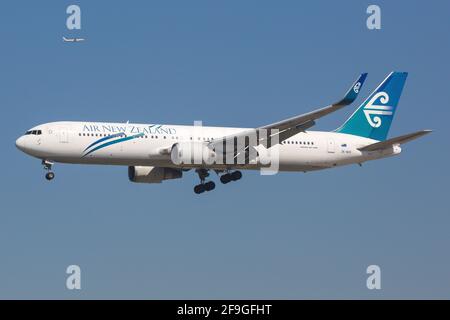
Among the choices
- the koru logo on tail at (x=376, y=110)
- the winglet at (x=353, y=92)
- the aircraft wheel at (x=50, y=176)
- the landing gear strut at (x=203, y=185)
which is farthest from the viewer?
the koru logo on tail at (x=376, y=110)

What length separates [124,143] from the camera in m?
65.5

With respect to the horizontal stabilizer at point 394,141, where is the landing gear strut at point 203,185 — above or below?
below

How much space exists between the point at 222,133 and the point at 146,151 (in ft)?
17.8

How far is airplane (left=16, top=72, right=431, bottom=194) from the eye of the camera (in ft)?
213

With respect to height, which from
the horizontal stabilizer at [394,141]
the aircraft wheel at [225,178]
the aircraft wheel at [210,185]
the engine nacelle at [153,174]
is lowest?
the aircraft wheel at [210,185]

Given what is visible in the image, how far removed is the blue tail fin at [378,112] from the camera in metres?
74.0

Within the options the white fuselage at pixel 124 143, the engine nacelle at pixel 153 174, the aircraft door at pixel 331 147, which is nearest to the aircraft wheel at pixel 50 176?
the white fuselage at pixel 124 143

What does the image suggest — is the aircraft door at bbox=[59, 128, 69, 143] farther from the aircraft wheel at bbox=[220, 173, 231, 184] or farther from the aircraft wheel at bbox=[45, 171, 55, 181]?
the aircraft wheel at bbox=[220, 173, 231, 184]

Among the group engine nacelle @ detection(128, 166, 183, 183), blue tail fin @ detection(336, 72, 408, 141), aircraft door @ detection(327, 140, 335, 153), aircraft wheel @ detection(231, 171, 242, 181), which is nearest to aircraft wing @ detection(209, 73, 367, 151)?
aircraft wheel @ detection(231, 171, 242, 181)

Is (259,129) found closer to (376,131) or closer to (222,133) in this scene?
(222,133)

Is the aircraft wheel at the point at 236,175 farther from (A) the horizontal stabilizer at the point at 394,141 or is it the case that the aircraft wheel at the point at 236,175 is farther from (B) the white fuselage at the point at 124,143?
(A) the horizontal stabilizer at the point at 394,141

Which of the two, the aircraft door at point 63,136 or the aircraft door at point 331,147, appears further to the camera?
the aircraft door at point 331,147

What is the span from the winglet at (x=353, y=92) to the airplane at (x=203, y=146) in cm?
223
